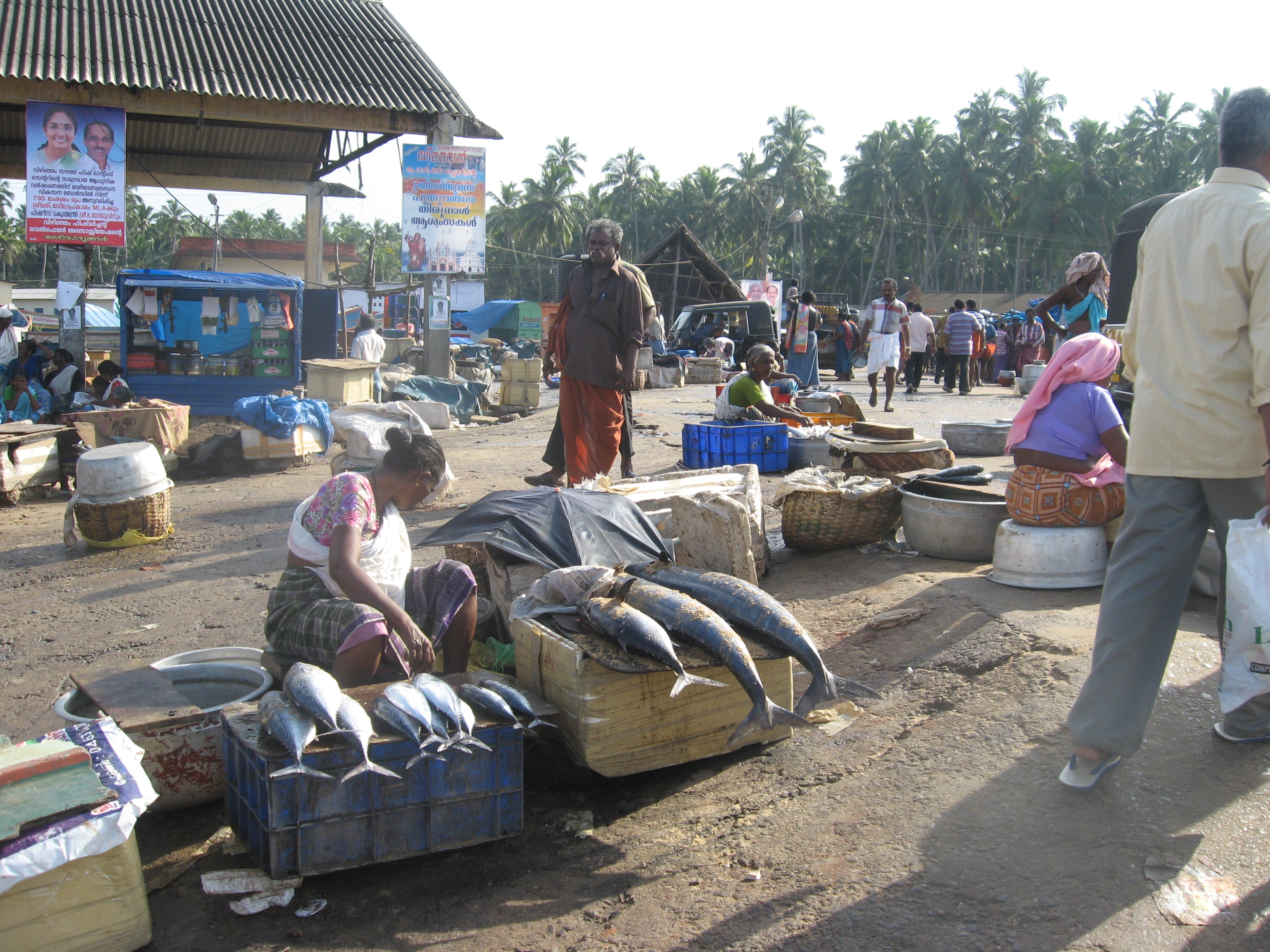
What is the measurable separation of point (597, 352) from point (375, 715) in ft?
13.1

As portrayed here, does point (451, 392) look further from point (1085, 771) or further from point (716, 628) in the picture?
point (1085, 771)

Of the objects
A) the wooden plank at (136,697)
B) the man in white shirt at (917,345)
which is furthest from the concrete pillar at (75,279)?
the man in white shirt at (917,345)

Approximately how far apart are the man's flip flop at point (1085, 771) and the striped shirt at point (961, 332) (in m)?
15.2

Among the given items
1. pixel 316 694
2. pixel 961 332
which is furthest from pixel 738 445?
pixel 961 332

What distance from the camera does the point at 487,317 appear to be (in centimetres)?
3950

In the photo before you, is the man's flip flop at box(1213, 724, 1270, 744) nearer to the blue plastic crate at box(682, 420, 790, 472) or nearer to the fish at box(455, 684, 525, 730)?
the fish at box(455, 684, 525, 730)

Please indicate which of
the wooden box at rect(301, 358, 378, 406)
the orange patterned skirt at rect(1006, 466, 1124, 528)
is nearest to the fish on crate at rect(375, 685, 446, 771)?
the orange patterned skirt at rect(1006, 466, 1124, 528)

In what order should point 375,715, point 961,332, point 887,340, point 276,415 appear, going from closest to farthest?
1. point 375,715
2. point 276,415
3. point 887,340
4. point 961,332

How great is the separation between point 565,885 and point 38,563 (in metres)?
5.53

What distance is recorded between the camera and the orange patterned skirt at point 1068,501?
4375 mm

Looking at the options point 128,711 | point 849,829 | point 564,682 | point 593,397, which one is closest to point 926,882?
point 849,829

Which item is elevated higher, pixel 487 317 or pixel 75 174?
pixel 75 174

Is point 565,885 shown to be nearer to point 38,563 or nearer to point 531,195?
point 38,563

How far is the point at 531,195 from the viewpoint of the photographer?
64.9m
